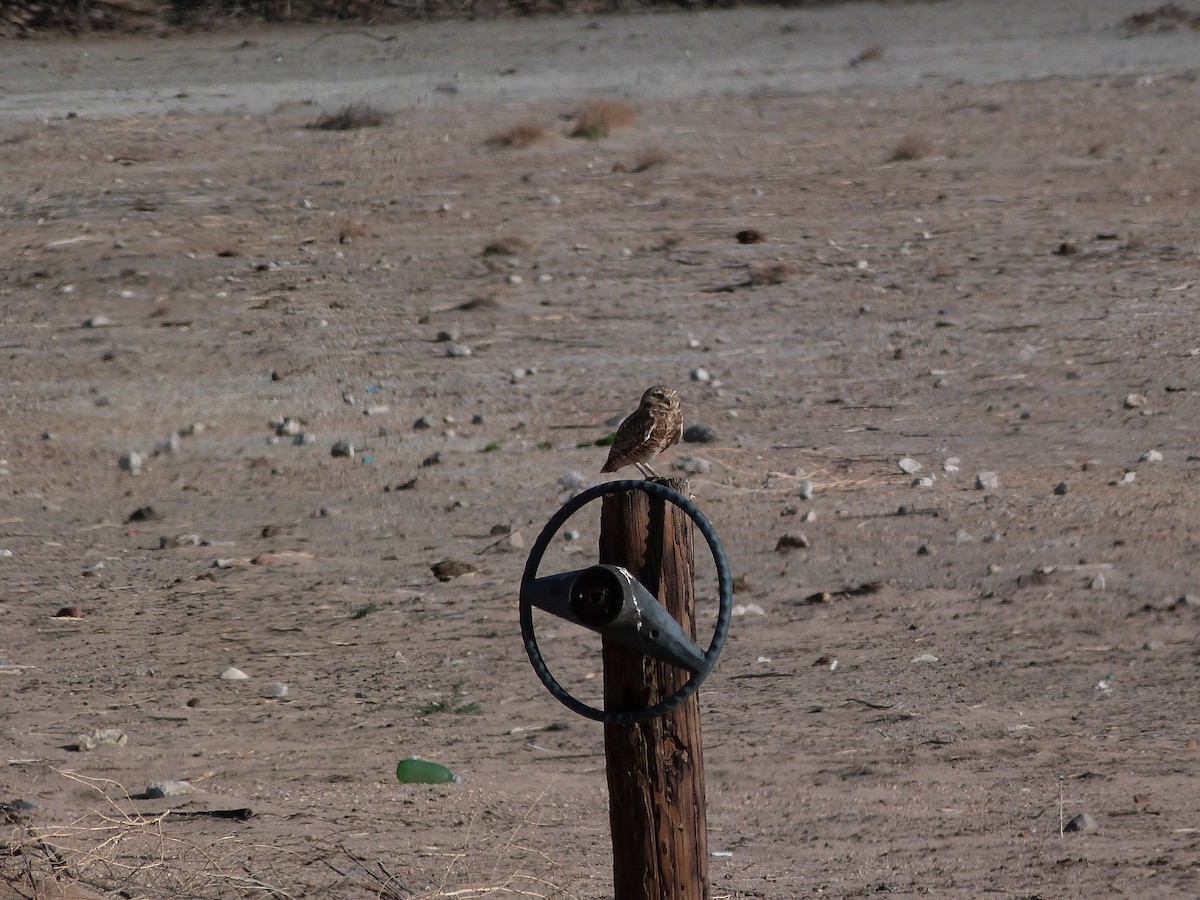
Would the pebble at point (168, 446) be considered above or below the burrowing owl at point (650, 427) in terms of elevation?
below

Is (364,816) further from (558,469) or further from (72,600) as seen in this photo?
(558,469)

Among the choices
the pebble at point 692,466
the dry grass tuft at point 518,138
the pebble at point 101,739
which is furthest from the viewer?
the dry grass tuft at point 518,138

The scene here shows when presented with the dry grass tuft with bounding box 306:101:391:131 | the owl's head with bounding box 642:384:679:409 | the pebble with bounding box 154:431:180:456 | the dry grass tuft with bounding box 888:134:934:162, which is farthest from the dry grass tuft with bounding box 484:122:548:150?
the owl's head with bounding box 642:384:679:409

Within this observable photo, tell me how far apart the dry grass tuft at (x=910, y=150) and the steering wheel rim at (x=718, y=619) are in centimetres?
1411

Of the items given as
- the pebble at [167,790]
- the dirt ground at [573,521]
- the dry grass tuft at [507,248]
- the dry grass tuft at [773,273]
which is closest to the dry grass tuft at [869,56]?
the dirt ground at [573,521]

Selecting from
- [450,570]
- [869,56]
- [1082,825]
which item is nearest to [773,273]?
[450,570]

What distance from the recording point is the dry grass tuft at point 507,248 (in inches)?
495

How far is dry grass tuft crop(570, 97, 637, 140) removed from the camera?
722 inches

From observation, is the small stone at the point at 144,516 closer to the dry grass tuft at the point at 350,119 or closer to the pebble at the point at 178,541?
the pebble at the point at 178,541

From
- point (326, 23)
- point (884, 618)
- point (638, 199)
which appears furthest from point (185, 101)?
point (884, 618)

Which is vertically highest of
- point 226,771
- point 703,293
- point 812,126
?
point 812,126

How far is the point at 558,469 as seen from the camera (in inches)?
305

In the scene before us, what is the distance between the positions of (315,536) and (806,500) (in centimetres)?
221

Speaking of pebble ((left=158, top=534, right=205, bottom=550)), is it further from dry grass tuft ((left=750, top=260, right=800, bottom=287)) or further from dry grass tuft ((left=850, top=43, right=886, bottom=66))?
dry grass tuft ((left=850, top=43, right=886, bottom=66))
